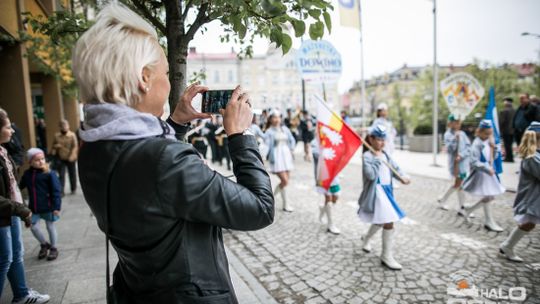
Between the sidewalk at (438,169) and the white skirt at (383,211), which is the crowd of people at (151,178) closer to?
the white skirt at (383,211)

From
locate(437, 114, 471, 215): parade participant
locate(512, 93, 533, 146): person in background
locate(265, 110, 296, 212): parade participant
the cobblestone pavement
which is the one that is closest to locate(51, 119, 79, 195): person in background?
locate(265, 110, 296, 212): parade participant

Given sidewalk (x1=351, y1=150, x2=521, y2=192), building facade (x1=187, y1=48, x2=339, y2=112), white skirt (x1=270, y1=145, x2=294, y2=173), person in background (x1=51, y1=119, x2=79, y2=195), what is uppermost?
building facade (x1=187, y1=48, x2=339, y2=112)

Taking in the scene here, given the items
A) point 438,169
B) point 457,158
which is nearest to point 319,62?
point 457,158

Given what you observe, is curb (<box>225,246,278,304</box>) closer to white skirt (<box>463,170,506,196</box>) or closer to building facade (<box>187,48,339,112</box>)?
white skirt (<box>463,170,506,196</box>)

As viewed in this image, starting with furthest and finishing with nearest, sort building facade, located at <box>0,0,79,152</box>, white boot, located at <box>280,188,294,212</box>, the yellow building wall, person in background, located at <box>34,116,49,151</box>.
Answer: person in background, located at <box>34,116,49,151</box> < white boot, located at <box>280,188,294,212</box> < building facade, located at <box>0,0,79,152</box> < the yellow building wall

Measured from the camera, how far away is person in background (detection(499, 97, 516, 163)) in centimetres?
1115

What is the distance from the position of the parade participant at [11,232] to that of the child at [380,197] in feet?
→ 12.5

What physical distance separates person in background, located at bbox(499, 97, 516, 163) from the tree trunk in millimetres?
11966

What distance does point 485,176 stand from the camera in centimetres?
535

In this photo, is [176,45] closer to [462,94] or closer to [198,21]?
[198,21]

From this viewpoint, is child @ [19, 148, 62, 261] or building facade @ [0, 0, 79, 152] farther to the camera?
building facade @ [0, 0, 79, 152]

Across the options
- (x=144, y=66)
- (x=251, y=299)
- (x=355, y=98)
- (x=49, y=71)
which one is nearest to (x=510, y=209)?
(x=251, y=299)

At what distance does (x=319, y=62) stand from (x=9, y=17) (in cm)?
642

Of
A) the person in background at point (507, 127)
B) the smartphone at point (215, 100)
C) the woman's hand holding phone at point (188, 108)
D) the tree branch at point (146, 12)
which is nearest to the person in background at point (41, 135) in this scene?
the tree branch at point (146, 12)
